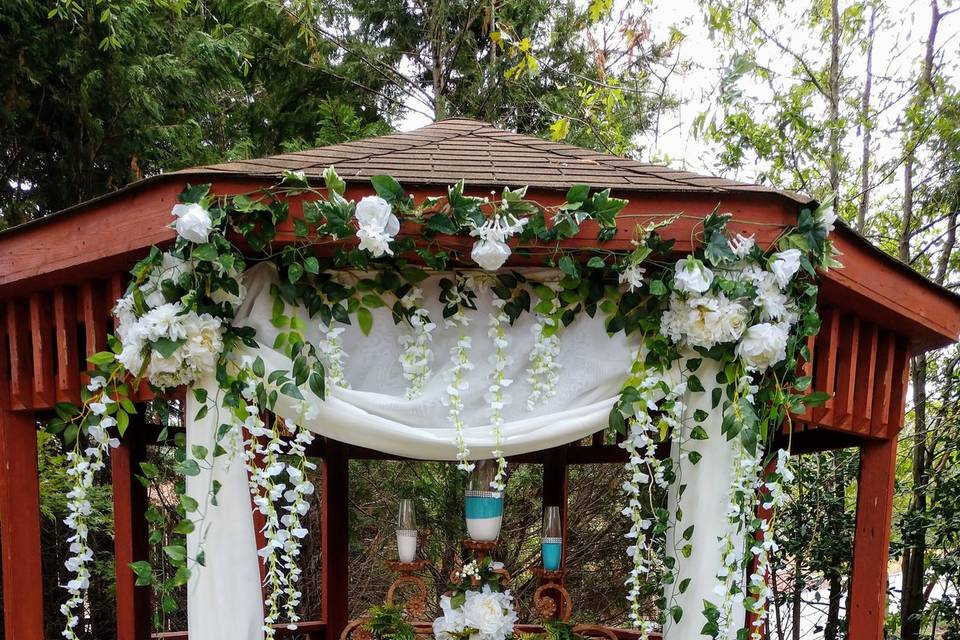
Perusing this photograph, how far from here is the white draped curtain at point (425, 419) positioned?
6.37 feet

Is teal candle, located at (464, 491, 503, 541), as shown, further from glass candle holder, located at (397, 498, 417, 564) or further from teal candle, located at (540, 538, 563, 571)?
teal candle, located at (540, 538, 563, 571)

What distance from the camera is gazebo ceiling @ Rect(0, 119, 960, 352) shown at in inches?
74.2

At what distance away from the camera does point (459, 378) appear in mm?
1999

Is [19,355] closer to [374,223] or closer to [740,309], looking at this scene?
[374,223]

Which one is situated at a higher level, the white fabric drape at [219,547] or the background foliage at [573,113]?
the background foliage at [573,113]

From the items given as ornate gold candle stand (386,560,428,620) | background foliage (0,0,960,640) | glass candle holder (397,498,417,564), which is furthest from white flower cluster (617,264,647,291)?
background foliage (0,0,960,640)

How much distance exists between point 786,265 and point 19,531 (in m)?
2.65

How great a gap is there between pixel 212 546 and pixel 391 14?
5.72 meters

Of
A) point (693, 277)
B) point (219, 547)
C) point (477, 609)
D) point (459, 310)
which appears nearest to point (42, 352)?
point (219, 547)

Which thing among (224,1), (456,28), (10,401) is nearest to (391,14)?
(456,28)

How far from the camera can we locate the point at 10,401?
2439 mm

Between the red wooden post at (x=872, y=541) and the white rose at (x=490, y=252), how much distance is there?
1.70 meters

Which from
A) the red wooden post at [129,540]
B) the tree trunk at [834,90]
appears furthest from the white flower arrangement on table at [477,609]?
the tree trunk at [834,90]

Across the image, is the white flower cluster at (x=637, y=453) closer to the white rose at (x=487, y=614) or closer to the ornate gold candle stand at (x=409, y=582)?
the white rose at (x=487, y=614)
